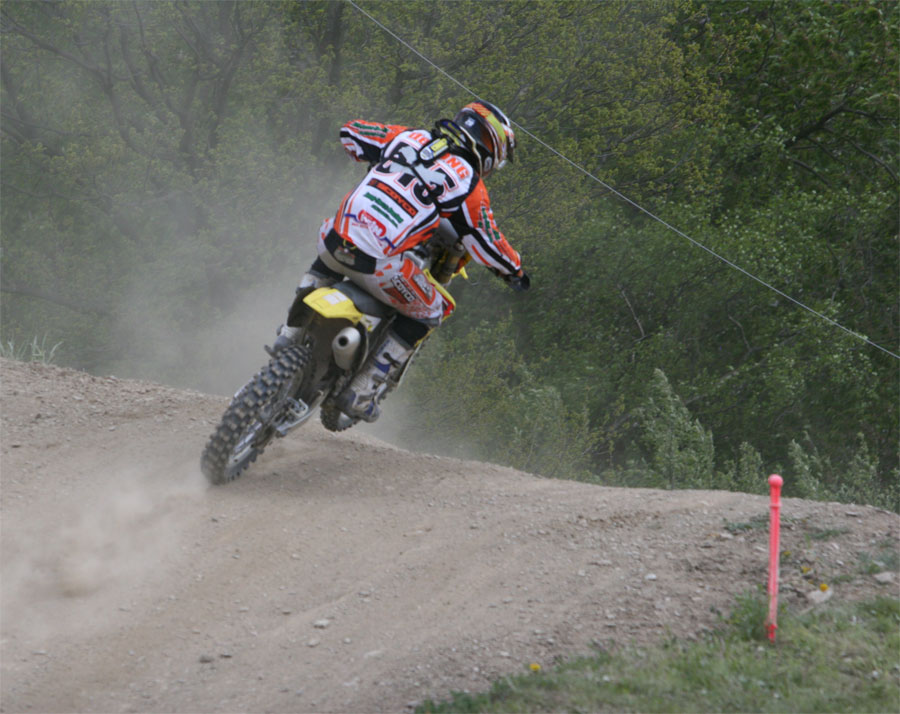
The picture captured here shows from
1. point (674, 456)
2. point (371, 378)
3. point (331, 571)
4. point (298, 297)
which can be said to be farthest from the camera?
point (674, 456)

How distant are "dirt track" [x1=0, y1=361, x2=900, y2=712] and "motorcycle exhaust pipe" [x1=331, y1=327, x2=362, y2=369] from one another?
0.89 metres

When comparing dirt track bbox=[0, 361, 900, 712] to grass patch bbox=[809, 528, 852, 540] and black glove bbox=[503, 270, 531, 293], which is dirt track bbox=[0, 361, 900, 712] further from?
black glove bbox=[503, 270, 531, 293]

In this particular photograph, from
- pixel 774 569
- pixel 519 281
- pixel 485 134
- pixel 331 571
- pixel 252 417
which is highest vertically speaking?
pixel 485 134

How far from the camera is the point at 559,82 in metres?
21.6

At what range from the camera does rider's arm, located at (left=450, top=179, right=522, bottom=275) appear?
690 cm

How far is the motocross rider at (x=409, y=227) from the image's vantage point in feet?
22.3

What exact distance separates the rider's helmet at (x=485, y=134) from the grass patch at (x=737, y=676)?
3562 mm

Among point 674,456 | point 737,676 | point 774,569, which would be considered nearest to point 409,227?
point 774,569

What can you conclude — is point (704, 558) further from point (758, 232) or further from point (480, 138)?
point (758, 232)

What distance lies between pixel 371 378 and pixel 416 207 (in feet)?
3.73

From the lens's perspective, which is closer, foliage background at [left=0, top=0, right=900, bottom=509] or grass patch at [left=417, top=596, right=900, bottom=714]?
grass patch at [left=417, top=596, right=900, bottom=714]

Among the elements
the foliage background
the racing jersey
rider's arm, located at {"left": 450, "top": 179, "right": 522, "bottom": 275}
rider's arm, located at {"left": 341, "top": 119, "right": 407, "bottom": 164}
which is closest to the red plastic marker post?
the racing jersey

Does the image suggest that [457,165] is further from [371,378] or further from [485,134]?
[371,378]

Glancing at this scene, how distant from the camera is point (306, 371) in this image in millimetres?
6953
